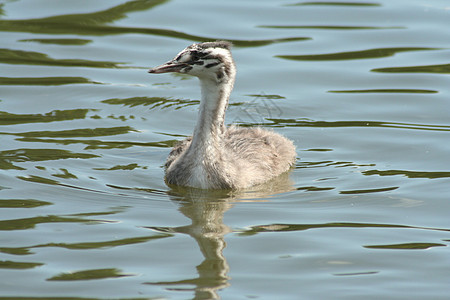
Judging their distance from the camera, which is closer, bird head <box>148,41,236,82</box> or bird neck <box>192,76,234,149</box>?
bird head <box>148,41,236,82</box>

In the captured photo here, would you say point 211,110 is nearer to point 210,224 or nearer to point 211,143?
point 211,143

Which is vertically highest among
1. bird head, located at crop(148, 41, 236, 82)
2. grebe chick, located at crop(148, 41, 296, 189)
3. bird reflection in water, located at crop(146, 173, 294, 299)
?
bird head, located at crop(148, 41, 236, 82)

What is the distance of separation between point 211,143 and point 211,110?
400mm

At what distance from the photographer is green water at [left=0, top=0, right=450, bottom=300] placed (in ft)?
28.7

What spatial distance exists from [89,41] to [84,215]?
769cm

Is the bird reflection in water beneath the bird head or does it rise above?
beneath

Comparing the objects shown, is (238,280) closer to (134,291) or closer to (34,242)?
(134,291)

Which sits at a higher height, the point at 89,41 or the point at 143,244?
the point at 89,41

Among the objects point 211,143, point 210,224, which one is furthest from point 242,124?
point 210,224

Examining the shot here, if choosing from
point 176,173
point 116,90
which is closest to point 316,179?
point 176,173

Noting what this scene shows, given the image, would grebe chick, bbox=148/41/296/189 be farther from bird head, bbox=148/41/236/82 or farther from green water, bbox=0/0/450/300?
green water, bbox=0/0/450/300

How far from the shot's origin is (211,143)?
1142 centimetres

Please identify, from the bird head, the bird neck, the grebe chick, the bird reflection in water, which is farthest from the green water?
the bird head

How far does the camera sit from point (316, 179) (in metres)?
11.8
